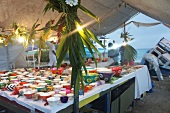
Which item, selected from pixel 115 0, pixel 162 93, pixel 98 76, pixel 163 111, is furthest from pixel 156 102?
pixel 115 0

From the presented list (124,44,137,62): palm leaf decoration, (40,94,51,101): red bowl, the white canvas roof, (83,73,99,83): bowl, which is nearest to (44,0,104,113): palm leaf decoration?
(40,94,51,101): red bowl

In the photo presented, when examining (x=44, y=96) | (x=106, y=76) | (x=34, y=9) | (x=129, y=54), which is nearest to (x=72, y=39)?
(x=44, y=96)

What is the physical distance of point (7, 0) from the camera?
8.77 ft

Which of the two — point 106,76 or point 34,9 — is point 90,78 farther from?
point 34,9

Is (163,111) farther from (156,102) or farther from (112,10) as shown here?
(112,10)

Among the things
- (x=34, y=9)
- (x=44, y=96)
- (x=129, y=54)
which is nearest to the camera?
(x=44, y=96)

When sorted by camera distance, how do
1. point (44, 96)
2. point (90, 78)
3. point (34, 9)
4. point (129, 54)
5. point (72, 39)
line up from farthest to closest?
point (129, 54)
point (34, 9)
point (90, 78)
point (44, 96)
point (72, 39)

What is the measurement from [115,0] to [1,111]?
132 inches

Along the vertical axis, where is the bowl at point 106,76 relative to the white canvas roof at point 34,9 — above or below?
below

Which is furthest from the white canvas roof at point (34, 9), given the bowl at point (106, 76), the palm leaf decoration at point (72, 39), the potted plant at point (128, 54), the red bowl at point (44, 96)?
the red bowl at point (44, 96)

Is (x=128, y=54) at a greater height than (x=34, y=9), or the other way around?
(x=34, y=9)

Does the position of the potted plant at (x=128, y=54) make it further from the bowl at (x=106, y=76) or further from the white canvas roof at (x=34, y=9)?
the bowl at (x=106, y=76)

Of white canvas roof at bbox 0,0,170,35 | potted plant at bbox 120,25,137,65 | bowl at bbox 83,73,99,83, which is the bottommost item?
bowl at bbox 83,73,99,83

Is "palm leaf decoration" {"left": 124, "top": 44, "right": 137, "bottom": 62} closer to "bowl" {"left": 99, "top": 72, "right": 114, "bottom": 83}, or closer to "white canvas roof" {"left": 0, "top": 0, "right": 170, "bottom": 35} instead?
"white canvas roof" {"left": 0, "top": 0, "right": 170, "bottom": 35}
